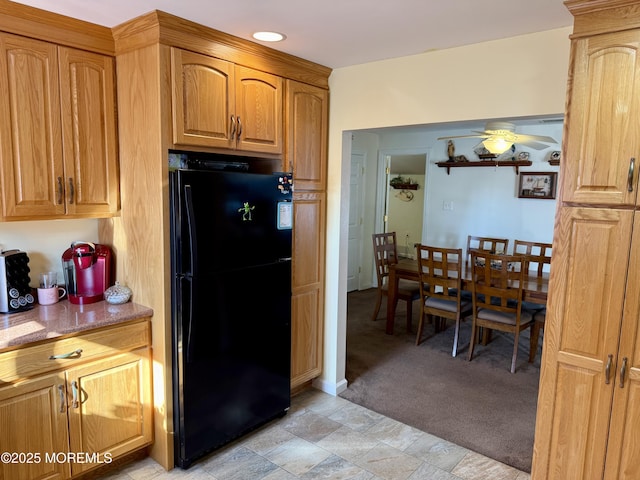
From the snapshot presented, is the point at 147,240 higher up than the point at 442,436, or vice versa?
the point at 147,240

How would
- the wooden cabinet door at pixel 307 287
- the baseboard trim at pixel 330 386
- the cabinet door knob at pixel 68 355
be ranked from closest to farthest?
the cabinet door knob at pixel 68 355
the wooden cabinet door at pixel 307 287
the baseboard trim at pixel 330 386

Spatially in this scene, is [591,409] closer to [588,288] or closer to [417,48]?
[588,288]

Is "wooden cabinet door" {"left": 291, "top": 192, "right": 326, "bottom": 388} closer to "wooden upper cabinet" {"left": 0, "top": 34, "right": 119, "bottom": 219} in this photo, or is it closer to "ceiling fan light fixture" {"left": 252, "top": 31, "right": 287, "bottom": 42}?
"ceiling fan light fixture" {"left": 252, "top": 31, "right": 287, "bottom": 42}

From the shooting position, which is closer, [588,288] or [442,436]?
[588,288]

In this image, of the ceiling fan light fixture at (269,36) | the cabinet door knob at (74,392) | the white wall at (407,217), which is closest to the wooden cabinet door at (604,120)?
the ceiling fan light fixture at (269,36)

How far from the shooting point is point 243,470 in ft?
7.84

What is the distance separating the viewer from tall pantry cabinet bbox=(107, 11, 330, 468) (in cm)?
216

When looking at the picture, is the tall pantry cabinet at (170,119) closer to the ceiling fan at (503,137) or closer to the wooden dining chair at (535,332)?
the ceiling fan at (503,137)

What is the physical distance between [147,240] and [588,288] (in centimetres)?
205

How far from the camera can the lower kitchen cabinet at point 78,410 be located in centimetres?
190

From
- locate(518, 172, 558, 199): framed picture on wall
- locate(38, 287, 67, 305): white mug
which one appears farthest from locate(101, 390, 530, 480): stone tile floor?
locate(518, 172, 558, 199): framed picture on wall

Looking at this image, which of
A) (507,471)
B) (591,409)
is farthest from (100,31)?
(507,471)

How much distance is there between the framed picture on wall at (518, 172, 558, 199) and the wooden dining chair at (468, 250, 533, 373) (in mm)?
1560

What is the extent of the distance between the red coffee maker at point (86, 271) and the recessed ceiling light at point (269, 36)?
145 cm
